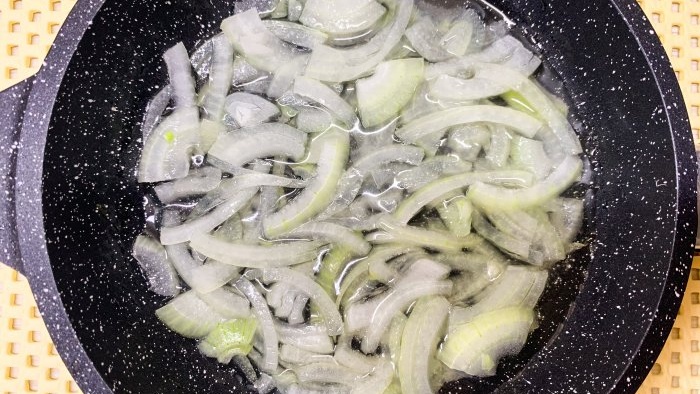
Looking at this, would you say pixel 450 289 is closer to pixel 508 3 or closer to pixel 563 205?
pixel 563 205

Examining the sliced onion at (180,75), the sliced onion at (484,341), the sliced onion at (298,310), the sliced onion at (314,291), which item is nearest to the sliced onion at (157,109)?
the sliced onion at (180,75)

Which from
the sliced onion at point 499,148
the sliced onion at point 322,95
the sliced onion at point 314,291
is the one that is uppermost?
the sliced onion at point 322,95

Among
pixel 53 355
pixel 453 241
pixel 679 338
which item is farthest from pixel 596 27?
pixel 53 355

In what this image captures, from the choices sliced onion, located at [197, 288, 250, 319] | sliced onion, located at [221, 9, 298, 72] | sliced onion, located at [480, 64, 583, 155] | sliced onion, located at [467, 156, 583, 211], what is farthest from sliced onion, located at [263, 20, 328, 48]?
sliced onion, located at [197, 288, 250, 319]

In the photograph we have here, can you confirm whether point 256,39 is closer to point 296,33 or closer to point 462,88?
point 296,33

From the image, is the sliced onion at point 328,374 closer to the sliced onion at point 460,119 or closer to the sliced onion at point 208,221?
the sliced onion at point 208,221

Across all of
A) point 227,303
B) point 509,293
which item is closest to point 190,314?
point 227,303
